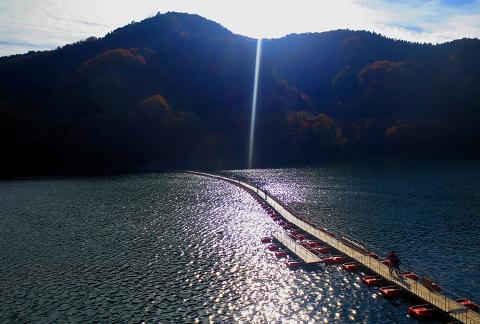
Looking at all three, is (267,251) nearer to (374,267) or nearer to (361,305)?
(374,267)

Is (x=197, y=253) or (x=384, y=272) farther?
(x=197, y=253)

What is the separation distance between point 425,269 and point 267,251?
2019cm

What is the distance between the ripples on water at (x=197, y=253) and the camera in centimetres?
4056

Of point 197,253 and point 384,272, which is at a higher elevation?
point 384,272

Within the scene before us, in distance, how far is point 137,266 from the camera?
53.0 m

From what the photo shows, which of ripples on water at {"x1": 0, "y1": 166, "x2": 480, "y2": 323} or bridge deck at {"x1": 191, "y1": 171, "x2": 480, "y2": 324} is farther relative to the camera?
ripples on water at {"x1": 0, "y1": 166, "x2": 480, "y2": 323}

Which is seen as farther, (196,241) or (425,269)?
(196,241)

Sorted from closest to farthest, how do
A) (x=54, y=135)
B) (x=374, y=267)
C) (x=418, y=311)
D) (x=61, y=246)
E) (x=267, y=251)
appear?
(x=418, y=311) → (x=374, y=267) → (x=267, y=251) → (x=61, y=246) → (x=54, y=135)

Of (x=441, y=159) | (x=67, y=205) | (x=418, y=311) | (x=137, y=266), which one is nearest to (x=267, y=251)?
(x=137, y=266)

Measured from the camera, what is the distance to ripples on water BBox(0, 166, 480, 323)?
40562 mm

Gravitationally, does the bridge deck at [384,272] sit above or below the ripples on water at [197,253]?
above

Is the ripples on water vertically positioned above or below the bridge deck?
below

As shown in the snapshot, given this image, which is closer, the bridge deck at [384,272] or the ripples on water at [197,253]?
the bridge deck at [384,272]

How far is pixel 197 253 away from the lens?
57.8 meters
